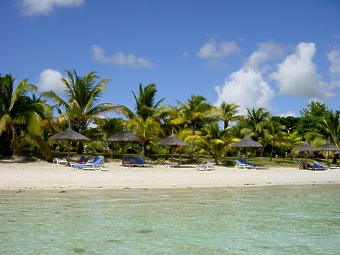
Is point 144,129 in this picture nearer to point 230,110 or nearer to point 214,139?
point 214,139

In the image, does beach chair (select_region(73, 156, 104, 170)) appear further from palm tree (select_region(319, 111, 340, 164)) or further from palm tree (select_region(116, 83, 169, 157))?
palm tree (select_region(319, 111, 340, 164))

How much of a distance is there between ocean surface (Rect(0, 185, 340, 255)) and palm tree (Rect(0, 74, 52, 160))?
310 inches

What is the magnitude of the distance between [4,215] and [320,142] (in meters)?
28.2

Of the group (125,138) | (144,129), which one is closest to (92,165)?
(125,138)

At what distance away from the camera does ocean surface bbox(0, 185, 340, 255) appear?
5754mm

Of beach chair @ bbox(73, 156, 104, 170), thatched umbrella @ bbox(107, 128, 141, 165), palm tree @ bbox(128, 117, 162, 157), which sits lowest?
beach chair @ bbox(73, 156, 104, 170)

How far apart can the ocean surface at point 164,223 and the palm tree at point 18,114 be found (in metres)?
7.87

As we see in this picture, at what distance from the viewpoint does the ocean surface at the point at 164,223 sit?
18.9 ft

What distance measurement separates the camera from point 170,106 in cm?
2661

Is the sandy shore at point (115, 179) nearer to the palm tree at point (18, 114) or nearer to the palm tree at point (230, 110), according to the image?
the palm tree at point (18, 114)

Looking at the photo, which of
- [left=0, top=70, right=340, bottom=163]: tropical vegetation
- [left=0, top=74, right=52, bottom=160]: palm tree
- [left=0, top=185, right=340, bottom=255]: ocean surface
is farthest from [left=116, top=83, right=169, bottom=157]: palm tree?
[left=0, top=185, right=340, bottom=255]: ocean surface

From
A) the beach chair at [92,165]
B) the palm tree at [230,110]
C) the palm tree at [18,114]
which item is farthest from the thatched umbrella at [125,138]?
the palm tree at [230,110]

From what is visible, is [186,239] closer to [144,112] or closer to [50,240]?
[50,240]

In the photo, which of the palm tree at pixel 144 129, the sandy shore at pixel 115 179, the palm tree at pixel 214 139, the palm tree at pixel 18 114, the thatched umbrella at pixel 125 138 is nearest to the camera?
the sandy shore at pixel 115 179
